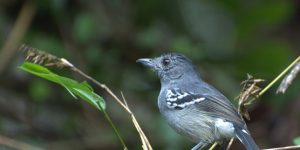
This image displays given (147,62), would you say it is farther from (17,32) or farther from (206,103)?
(17,32)

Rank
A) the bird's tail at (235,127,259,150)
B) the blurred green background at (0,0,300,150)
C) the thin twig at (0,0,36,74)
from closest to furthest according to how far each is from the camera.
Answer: the bird's tail at (235,127,259,150), the thin twig at (0,0,36,74), the blurred green background at (0,0,300,150)

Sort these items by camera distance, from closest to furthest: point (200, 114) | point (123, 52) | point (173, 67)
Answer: point (200, 114)
point (173, 67)
point (123, 52)

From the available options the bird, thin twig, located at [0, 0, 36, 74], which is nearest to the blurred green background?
thin twig, located at [0, 0, 36, 74]

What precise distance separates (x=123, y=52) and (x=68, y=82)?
3638 millimetres

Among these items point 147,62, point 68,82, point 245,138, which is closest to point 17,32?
point 147,62

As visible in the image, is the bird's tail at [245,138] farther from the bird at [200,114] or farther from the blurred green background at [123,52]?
the blurred green background at [123,52]

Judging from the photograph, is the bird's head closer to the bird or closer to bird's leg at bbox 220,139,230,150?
the bird

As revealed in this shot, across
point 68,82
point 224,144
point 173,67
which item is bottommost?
point 224,144

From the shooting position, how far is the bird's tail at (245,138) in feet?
14.3

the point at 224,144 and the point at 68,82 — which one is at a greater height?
the point at 68,82

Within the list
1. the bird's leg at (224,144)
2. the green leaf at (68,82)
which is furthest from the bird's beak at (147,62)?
the green leaf at (68,82)

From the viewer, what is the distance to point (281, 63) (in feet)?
22.3

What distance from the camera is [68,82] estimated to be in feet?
11.5

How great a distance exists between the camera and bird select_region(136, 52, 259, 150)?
15.2ft
